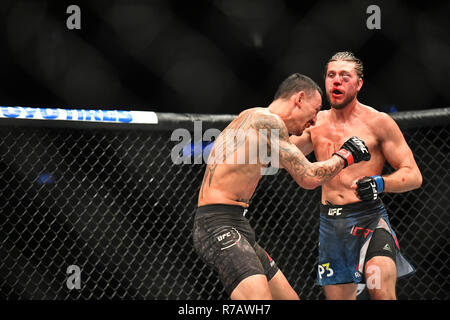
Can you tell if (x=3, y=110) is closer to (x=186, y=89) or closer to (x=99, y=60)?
(x=99, y=60)

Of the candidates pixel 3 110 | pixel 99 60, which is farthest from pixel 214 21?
pixel 3 110

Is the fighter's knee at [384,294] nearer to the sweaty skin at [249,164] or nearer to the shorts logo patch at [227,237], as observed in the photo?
the sweaty skin at [249,164]

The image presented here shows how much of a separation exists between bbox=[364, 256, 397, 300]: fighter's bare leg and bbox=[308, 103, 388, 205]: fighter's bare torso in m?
0.33

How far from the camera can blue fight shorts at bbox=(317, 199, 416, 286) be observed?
2561 millimetres

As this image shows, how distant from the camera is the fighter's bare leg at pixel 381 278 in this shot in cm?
236

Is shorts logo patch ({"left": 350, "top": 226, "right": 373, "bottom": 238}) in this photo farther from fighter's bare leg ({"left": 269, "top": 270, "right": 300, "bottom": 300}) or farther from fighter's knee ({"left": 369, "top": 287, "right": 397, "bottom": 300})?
fighter's bare leg ({"left": 269, "top": 270, "right": 300, "bottom": 300})

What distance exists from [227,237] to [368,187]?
0.71 m

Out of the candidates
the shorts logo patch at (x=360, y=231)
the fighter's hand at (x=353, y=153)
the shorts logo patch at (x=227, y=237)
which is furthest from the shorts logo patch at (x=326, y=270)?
the shorts logo patch at (x=227, y=237)

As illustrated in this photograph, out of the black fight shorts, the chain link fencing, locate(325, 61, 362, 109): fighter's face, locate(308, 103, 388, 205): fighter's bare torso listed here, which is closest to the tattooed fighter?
the black fight shorts

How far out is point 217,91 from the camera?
433 cm

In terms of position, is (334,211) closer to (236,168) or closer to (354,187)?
(354,187)

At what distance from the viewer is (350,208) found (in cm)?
262

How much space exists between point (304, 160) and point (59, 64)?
2.40 meters

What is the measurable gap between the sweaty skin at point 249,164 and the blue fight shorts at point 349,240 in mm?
432
